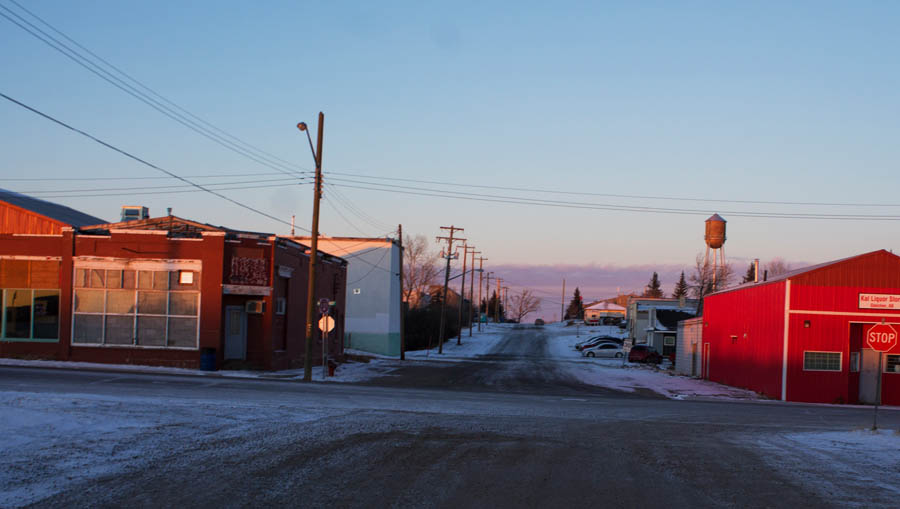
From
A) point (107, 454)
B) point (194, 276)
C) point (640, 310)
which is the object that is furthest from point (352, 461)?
point (640, 310)

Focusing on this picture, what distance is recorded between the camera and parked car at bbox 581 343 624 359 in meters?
71.7

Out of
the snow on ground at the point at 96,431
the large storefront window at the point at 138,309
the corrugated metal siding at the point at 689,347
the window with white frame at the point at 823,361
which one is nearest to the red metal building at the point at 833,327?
the window with white frame at the point at 823,361

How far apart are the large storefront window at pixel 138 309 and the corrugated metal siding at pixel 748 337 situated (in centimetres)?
2420

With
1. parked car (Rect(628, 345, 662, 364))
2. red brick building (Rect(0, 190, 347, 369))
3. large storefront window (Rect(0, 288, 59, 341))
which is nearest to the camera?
red brick building (Rect(0, 190, 347, 369))

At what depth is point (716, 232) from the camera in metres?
64.9

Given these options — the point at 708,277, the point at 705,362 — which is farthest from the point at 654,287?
the point at 705,362

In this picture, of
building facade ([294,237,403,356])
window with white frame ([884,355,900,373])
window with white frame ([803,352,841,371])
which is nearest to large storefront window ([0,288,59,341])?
building facade ([294,237,403,356])

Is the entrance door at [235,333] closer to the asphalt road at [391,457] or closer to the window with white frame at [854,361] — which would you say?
the asphalt road at [391,457]

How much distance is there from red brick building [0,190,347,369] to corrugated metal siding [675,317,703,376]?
26.4m

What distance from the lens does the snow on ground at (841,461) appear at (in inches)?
384

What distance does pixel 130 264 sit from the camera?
103 feet

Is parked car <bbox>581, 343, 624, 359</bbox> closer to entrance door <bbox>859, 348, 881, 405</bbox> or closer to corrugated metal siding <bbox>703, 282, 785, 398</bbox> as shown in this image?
corrugated metal siding <bbox>703, 282, 785, 398</bbox>

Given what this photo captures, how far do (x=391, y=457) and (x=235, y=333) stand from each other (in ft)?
75.4

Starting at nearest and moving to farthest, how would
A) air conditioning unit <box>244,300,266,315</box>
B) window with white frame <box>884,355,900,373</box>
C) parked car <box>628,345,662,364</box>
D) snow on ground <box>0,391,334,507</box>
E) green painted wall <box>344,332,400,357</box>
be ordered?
1. snow on ground <box>0,391,334,507</box>
2. air conditioning unit <box>244,300,266,315</box>
3. window with white frame <box>884,355,900,373</box>
4. green painted wall <box>344,332,400,357</box>
5. parked car <box>628,345,662,364</box>
